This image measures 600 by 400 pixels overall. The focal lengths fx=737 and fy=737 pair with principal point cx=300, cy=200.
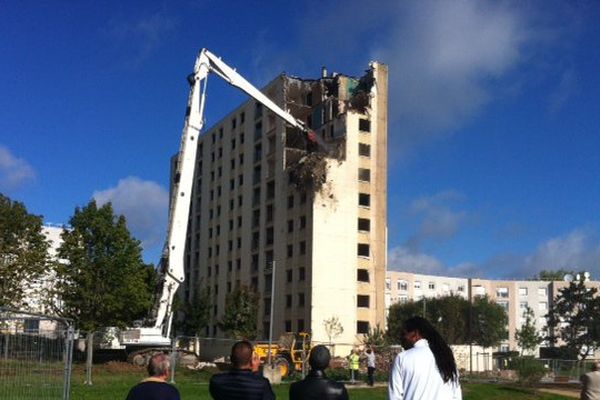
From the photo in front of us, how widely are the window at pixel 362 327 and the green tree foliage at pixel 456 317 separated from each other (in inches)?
671

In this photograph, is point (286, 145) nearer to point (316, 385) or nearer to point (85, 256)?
point (85, 256)

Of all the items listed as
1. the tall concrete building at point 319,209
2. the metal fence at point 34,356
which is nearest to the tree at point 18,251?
the tall concrete building at point 319,209

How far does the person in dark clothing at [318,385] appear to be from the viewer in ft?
20.8

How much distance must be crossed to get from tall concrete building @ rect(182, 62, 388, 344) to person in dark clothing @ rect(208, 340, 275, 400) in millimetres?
51229

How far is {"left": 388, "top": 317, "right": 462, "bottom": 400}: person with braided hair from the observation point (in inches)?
243

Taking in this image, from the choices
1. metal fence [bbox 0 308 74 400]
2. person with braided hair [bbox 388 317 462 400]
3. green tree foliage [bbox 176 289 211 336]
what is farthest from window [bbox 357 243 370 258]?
person with braided hair [bbox 388 317 462 400]

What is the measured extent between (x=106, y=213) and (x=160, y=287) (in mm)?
11068

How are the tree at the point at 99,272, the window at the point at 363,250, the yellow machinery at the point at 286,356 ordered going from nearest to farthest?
the yellow machinery at the point at 286,356, the tree at the point at 99,272, the window at the point at 363,250

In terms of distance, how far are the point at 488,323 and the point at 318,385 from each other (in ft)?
343

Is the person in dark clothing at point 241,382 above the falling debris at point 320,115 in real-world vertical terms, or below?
below

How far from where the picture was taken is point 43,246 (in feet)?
155

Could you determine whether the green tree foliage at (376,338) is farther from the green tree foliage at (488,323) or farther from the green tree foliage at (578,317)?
the green tree foliage at (488,323)

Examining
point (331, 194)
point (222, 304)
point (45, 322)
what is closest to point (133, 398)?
point (45, 322)

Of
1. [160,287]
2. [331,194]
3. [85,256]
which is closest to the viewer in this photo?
[160,287]
